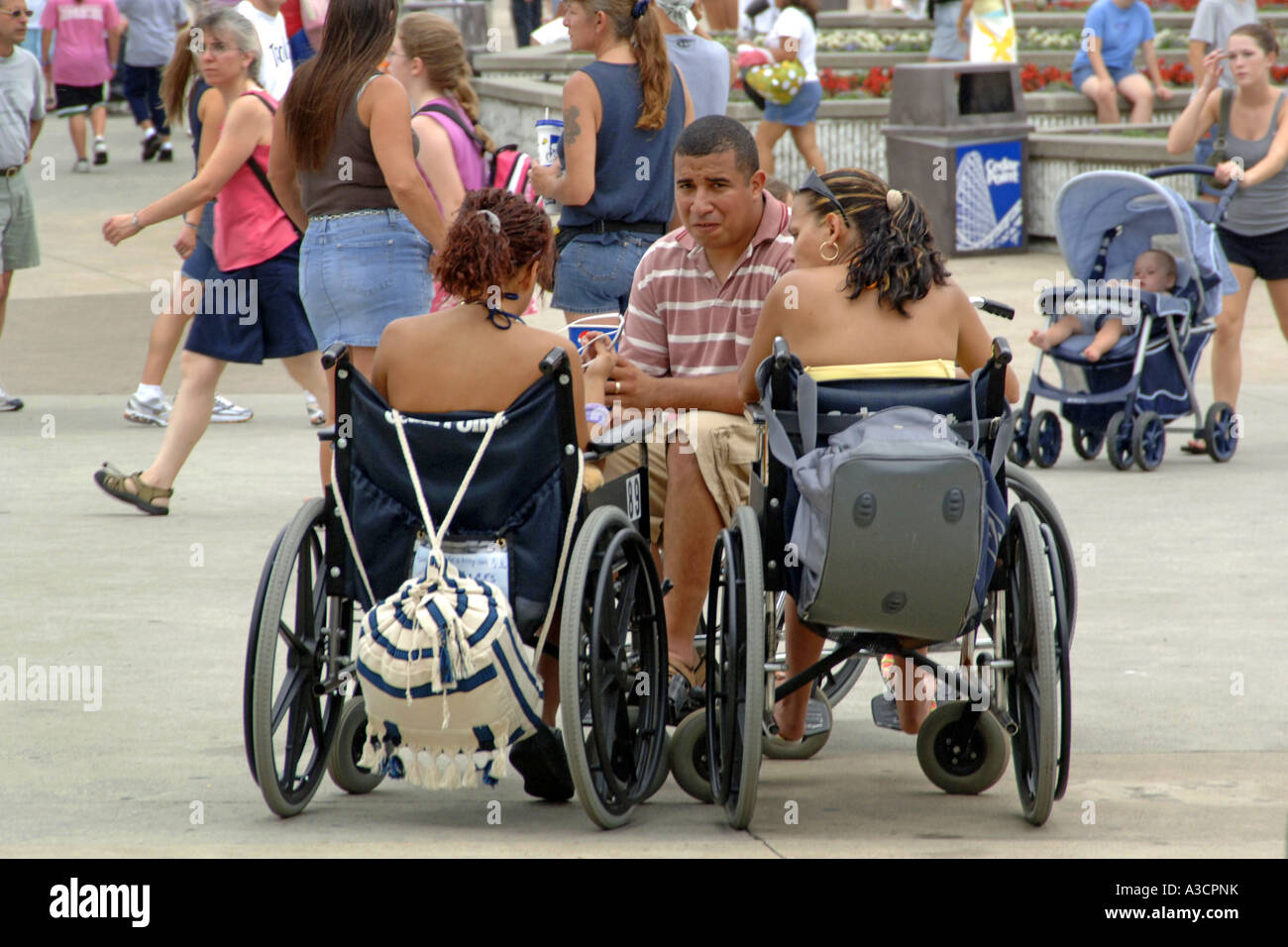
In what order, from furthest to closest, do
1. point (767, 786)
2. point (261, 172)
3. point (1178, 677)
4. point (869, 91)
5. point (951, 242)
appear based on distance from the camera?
point (869, 91) < point (951, 242) < point (261, 172) < point (1178, 677) < point (767, 786)

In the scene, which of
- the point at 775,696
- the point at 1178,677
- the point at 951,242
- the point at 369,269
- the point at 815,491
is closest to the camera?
the point at 815,491

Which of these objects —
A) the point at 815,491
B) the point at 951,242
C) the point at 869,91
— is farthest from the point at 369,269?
the point at 869,91

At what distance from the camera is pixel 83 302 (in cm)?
1177

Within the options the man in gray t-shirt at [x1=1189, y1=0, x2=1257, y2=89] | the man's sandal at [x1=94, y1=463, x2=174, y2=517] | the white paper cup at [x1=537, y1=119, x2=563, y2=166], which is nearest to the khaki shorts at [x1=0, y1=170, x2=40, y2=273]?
the man's sandal at [x1=94, y1=463, x2=174, y2=517]

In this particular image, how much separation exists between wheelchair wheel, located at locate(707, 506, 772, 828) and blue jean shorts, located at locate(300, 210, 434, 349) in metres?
2.21

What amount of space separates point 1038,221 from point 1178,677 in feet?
29.3

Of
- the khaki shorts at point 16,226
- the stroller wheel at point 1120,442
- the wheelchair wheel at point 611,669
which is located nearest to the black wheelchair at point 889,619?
the wheelchair wheel at point 611,669

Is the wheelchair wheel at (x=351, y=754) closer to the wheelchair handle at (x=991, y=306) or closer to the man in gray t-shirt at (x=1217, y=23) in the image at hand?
the wheelchair handle at (x=991, y=306)

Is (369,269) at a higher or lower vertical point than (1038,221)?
higher

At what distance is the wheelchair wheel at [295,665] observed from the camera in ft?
12.2

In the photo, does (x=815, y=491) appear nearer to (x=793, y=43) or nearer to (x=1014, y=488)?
(x=1014, y=488)

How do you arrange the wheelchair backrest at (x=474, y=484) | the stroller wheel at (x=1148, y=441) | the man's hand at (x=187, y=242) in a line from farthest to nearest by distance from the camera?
the stroller wheel at (x=1148, y=441) → the man's hand at (x=187, y=242) → the wheelchair backrest at (x=474, y=484)

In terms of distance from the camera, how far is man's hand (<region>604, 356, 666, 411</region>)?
4602mm

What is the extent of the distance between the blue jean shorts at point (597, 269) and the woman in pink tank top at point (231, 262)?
4.89ft
